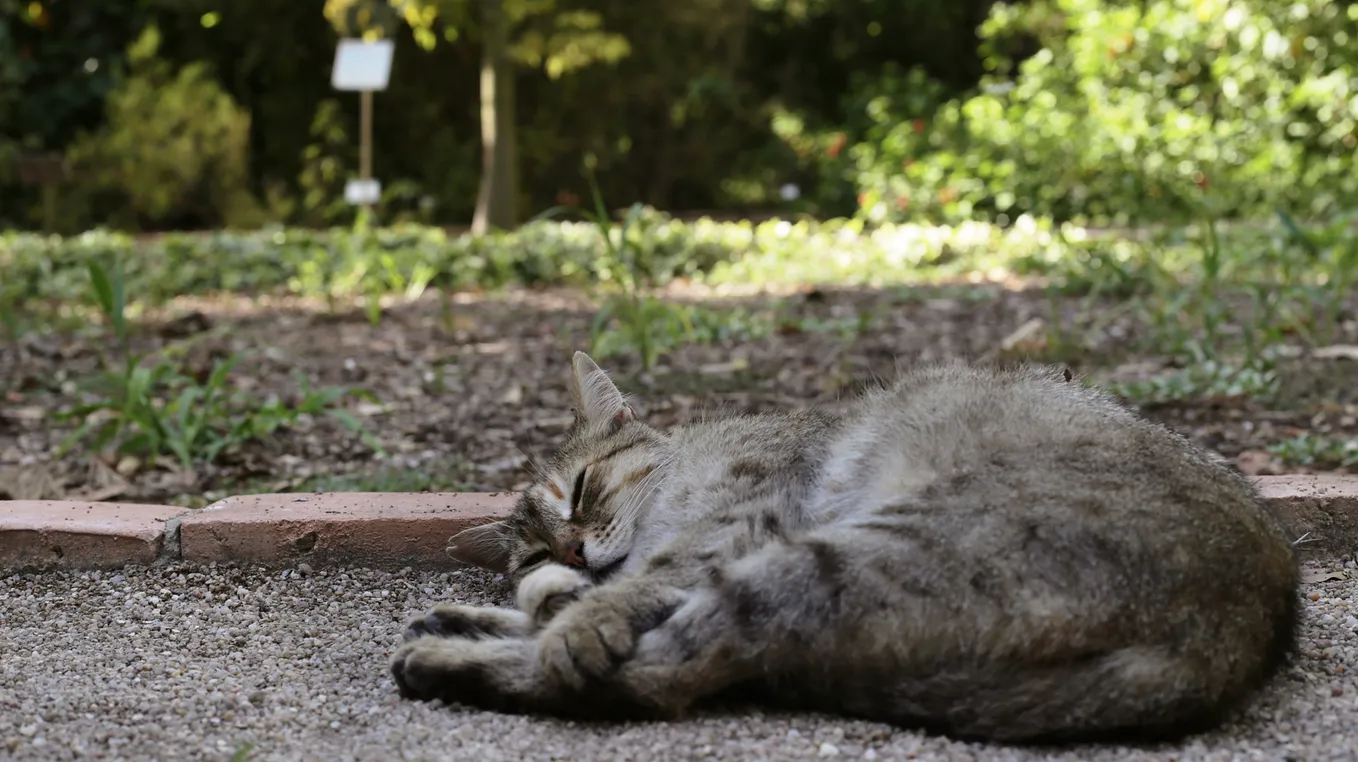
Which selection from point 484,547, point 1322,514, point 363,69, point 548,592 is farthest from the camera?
point 363,69

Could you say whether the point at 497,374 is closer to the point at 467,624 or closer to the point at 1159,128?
the point at 467,624

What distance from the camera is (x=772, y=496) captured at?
2443 mm

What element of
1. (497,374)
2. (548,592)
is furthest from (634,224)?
(548,592)

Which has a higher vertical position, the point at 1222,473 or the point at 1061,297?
the point at 1222,473

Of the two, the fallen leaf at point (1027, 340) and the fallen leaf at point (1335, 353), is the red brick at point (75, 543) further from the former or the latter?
the fallen leaf at point (1335, 353)

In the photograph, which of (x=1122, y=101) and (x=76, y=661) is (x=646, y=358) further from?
(x=1122, y=101)

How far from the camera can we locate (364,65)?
454 inches

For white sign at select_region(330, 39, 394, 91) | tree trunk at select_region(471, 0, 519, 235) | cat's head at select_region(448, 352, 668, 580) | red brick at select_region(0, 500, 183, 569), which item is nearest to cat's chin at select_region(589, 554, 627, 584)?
cat's head at select_region(448, 352, 668, 580)

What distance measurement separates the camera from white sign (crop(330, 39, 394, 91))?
11.4 meters

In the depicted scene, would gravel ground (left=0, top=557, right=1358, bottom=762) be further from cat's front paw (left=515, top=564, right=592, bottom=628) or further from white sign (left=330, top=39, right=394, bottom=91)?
white sign (left=330, top=39, right=394, bottom=91)

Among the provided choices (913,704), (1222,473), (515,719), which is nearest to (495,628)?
(515,719)

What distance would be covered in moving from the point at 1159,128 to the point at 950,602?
9.86 metres

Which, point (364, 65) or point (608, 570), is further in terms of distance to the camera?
point (364, 65)

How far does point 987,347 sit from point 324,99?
11.6m
